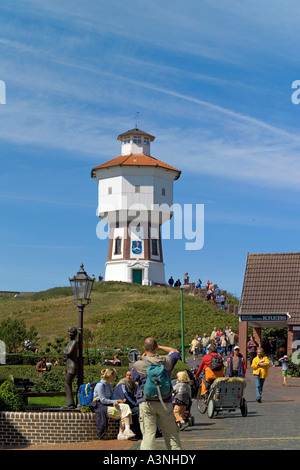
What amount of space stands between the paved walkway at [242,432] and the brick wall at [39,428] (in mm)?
233

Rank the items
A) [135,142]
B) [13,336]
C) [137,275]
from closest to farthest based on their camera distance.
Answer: [13,336], [137,275], [135,142]

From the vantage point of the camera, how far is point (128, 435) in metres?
14.1

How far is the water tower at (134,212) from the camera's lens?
7775 centimetres

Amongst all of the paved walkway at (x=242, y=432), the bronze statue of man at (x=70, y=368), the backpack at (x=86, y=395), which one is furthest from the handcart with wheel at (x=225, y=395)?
the backpack at (x=86, y=395)

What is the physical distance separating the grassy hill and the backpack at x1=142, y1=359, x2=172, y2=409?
123 feet

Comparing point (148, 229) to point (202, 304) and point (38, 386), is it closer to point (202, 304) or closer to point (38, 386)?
point (202, 304)

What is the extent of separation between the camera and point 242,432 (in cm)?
Answer: 1488

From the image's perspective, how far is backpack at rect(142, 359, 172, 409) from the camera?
10695 mm

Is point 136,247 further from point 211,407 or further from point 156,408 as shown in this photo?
point 156,408

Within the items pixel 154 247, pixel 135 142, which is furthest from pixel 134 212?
pixel 135 142

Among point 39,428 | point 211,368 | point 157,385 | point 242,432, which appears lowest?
point 242,432

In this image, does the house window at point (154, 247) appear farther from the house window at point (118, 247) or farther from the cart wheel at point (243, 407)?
the cart wheel at point (243, 407)

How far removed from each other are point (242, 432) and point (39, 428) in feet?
12.1
